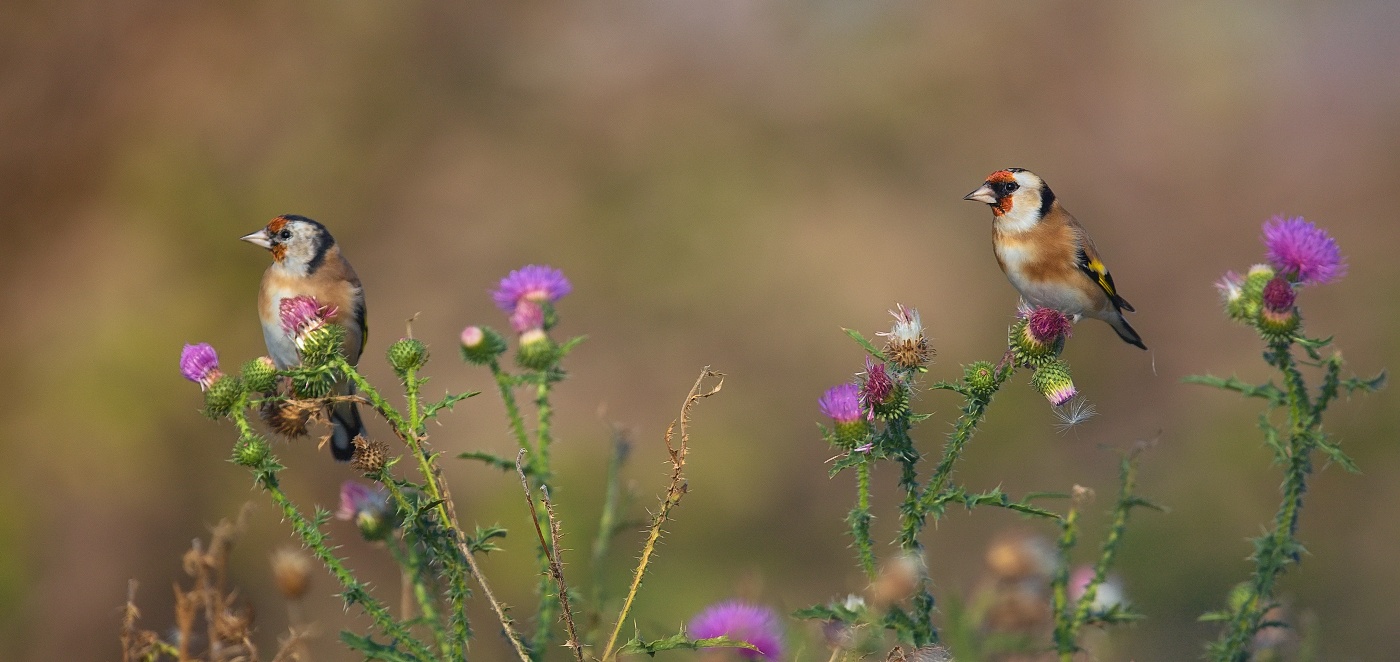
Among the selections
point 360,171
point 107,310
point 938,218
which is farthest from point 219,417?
point 938,218

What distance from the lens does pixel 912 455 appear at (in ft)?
9.02

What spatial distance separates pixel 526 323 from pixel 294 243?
1.69 m

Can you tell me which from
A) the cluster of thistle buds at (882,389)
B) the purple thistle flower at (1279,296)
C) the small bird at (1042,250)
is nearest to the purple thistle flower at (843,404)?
the cluster of thistle buds at (882,389)

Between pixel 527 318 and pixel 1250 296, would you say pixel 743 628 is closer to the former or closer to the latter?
pixel 527 318

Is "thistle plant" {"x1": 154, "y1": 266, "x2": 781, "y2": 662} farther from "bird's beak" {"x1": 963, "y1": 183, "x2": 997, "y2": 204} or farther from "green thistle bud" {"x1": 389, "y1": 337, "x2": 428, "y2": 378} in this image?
"bird's beak" {"x1": 963, "y1": 183, "x2": 997, "y2": 204}

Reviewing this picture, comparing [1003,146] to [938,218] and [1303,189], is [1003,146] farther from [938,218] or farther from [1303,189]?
[1303,189]

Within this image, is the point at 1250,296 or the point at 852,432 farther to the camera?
the point at 1250,296

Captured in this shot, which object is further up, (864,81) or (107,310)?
(864,81)

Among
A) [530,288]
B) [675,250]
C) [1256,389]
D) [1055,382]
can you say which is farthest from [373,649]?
[675,250]

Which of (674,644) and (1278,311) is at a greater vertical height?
(1278,311)

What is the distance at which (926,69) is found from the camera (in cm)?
980

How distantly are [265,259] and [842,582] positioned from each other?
380cm

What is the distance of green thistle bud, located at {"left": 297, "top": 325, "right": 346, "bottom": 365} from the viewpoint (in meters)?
3.04

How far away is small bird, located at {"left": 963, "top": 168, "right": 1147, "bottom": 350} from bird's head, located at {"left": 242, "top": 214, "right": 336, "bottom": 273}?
7.57 ft
